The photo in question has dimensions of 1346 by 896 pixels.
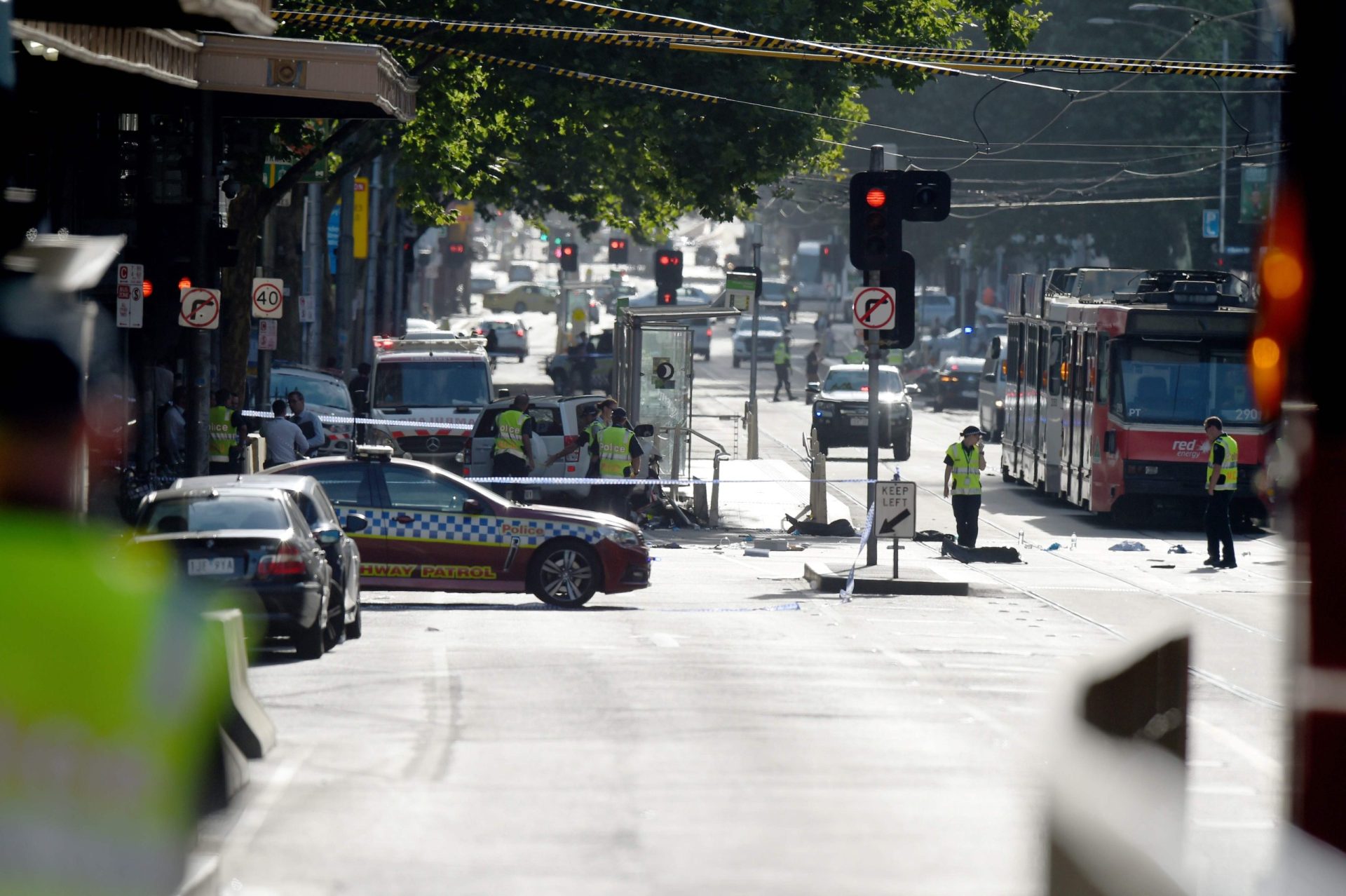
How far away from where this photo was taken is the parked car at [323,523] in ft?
47.9

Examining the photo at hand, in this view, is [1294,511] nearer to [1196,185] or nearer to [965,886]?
[965,886]

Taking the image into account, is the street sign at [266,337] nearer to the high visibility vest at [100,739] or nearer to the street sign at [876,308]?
the street sign at [876,308]

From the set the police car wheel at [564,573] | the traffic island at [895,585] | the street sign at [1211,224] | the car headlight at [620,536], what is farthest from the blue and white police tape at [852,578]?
the street sign at [1211,224]

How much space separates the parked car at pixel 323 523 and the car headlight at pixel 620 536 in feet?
9.85

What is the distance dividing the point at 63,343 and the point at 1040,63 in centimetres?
1153

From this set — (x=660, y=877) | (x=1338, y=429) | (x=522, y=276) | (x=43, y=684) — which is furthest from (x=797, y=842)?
(x=522, y=276)

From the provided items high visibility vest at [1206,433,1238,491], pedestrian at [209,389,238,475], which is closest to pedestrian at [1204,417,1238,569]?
high visibility vest at [1206,433,1238,491]

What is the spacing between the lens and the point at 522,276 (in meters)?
136

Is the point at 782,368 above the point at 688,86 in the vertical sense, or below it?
below

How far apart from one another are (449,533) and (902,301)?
5714 mm

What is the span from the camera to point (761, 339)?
77.1m

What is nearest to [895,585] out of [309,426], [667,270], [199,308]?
[199,308]

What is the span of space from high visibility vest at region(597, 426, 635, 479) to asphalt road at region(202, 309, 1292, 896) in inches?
223

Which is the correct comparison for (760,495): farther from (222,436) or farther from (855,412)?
(222,436)
